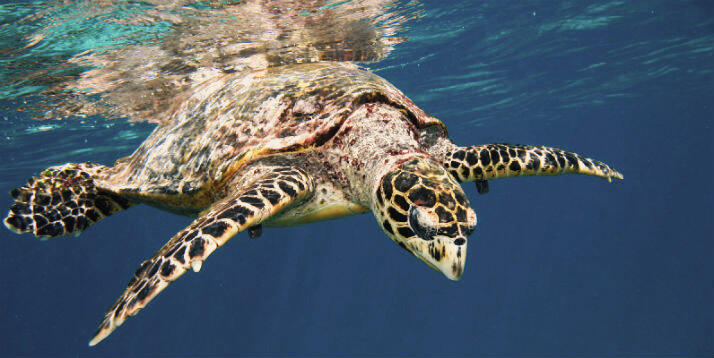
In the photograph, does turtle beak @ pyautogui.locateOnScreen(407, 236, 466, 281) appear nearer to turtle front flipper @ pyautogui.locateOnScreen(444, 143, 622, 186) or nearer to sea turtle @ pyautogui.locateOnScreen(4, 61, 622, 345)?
sea turtle @ pyautogui.locateOnScreen(4, 61, 622, 345)

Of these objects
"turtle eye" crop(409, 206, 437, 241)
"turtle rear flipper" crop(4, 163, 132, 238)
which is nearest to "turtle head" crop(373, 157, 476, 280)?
"turtle eye" crop(409, 206, 437, 241)

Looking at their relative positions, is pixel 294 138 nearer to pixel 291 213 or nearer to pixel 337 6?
pixel 291 213

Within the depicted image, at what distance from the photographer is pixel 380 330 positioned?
1989 inches

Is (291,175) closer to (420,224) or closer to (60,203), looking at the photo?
(420,224)

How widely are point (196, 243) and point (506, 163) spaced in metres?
3.75

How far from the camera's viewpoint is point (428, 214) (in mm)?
2873

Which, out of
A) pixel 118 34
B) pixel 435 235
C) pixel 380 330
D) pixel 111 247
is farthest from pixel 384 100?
pixel 111 247

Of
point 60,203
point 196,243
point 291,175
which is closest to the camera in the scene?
point 196,243

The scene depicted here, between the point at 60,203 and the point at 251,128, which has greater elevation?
the point at 251,128

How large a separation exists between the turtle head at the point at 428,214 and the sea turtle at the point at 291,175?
1 centimetres

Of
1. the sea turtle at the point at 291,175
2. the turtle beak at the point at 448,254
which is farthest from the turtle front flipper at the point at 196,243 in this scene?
the turtle beak at the point at 448,254

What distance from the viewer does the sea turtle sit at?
2.94 m

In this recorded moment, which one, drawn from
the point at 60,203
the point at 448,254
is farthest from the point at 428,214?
the point at 60,203

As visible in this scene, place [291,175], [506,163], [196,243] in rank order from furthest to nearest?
[506,163]
[291,175]
[196,243]
